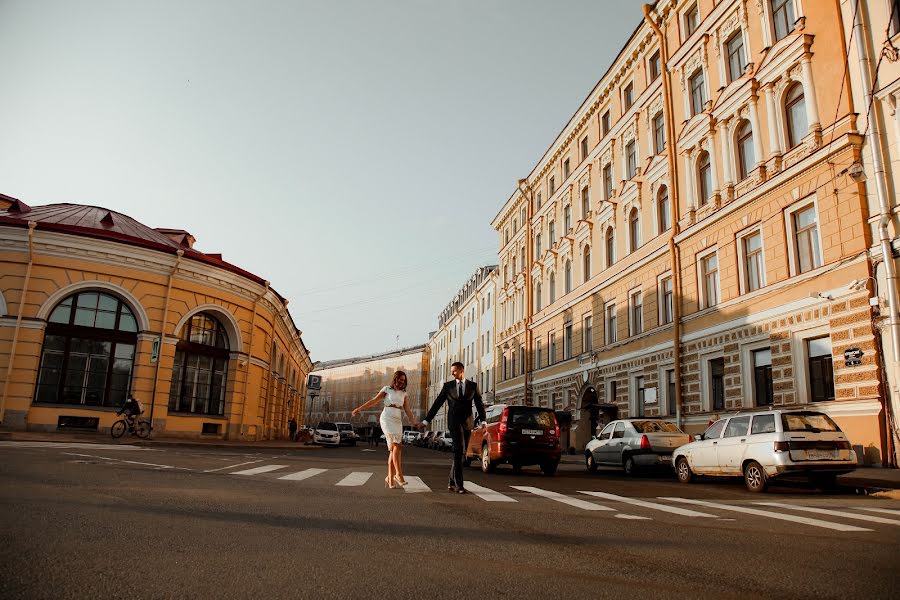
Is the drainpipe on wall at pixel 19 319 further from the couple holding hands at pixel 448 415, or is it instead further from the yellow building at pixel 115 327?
the couple holding hands at pixel 448 415

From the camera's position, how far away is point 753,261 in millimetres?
20156

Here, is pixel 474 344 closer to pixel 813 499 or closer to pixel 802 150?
pixel 802 150

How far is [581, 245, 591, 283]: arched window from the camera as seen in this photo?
33075 millimetres

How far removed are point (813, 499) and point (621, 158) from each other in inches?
848

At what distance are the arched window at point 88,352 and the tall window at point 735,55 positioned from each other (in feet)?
84.0

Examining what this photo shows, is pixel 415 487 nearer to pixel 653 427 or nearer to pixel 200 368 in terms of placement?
pixel 653 427

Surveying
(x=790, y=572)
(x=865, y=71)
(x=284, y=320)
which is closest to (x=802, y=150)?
(x=865, y=71)

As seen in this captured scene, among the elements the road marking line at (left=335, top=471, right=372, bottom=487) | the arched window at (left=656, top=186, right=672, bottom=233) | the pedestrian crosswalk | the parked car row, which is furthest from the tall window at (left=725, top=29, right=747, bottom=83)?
Result: the road marking line at (left=335, top=471, right=372, bottom=487)

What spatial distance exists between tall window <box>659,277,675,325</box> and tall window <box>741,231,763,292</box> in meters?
4.26

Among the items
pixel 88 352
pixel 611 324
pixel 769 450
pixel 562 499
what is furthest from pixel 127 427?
pixel 769 450

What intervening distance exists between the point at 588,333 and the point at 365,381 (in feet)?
255

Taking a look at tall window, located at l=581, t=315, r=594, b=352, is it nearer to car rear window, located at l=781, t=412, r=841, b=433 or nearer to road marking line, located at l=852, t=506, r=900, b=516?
car rear window, located at l=781, t=412, r=841, b=433

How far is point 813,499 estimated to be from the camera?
416 inches

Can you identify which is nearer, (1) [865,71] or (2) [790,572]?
(2) [790,572]
